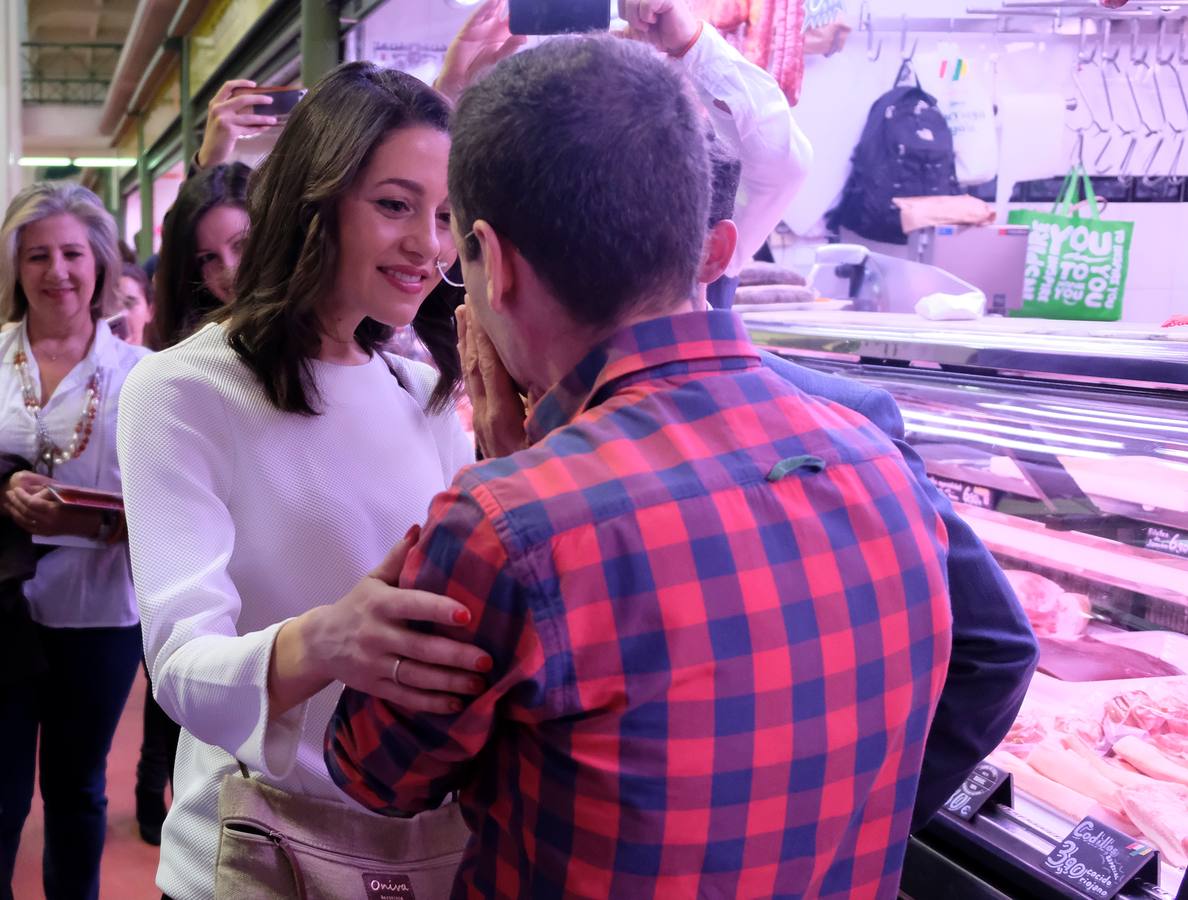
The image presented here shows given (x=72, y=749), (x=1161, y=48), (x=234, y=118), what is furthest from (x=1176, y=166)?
(x=72, y=749)

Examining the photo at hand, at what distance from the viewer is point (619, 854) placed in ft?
2.51

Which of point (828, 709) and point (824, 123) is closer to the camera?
point (828, 709)

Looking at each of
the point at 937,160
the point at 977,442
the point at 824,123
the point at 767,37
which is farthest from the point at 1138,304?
the point at 977,442

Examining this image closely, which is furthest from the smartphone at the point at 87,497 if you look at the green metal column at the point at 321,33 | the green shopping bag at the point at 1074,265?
the green metal column at the point at 321,33

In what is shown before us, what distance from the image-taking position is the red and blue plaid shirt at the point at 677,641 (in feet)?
2.45

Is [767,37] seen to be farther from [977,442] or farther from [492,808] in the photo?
[492,808]

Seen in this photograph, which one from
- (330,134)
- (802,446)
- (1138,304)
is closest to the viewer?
(802,446)

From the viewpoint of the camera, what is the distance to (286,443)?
1.29m

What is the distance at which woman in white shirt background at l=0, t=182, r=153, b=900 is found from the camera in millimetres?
2562

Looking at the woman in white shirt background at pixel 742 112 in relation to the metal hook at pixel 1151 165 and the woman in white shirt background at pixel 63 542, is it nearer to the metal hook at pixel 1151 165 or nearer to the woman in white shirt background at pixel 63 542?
the woman in white shirt background at pixel 63 542

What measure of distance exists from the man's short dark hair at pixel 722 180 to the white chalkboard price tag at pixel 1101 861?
0.84 m

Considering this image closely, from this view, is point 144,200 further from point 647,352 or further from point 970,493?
point 647,352

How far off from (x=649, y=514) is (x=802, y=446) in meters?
0.15

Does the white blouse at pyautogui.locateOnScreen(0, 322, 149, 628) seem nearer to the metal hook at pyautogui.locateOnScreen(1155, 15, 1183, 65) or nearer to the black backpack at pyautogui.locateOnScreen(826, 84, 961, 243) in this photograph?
the black backpack at pyautogui.locateOnScreen(826, 84, 961, 243)
